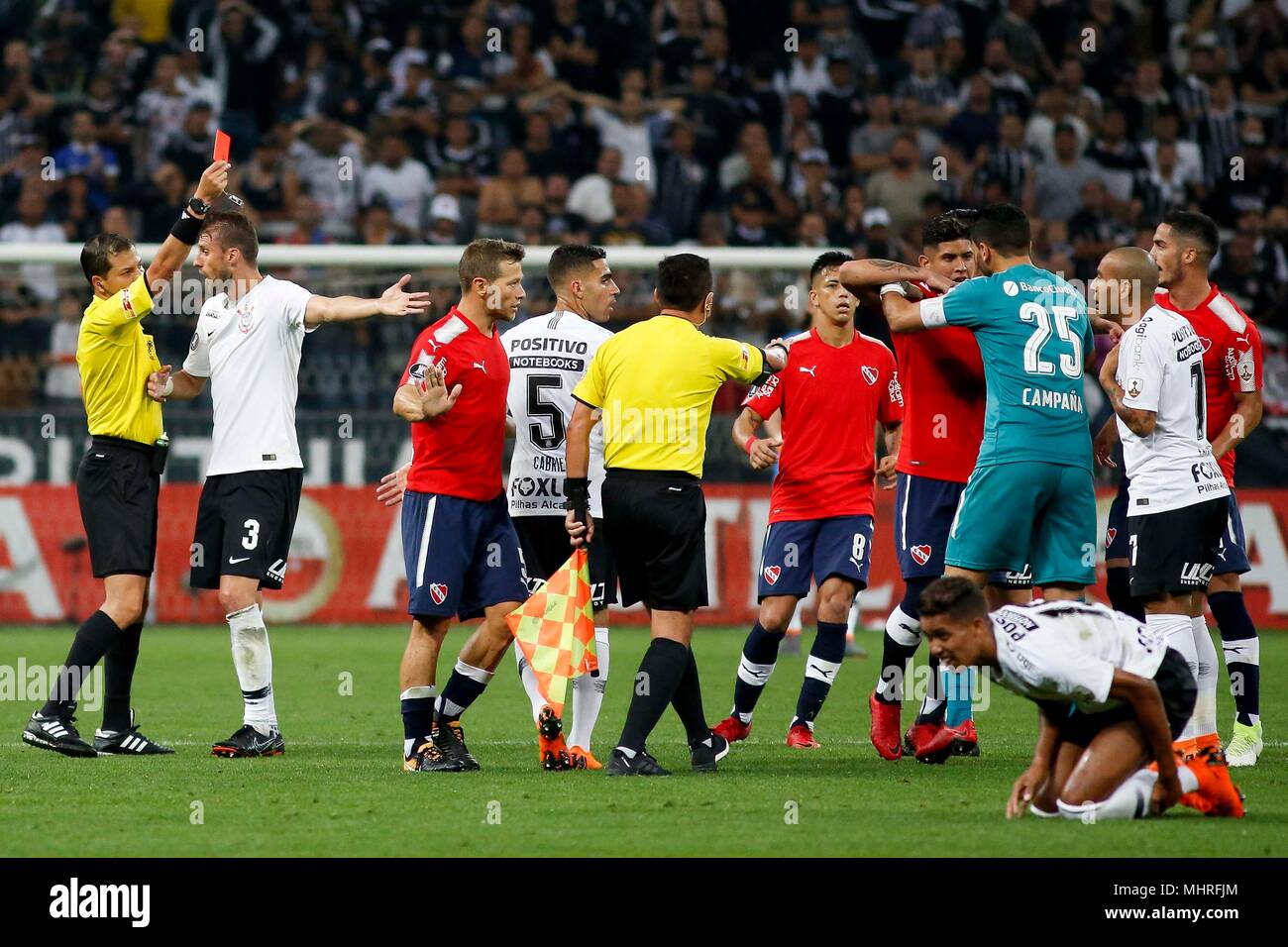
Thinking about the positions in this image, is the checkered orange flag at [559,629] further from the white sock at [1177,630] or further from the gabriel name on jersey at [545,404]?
the white sock at [1177,630]

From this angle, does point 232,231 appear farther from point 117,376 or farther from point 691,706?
point 691,706

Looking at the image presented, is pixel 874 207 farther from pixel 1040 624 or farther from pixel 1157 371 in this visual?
pixel 1040 624

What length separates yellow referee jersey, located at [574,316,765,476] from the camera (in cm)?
776

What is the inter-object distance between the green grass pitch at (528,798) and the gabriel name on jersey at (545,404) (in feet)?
4.30

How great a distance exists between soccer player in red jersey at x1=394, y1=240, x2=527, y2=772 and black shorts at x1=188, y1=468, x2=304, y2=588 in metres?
0.73

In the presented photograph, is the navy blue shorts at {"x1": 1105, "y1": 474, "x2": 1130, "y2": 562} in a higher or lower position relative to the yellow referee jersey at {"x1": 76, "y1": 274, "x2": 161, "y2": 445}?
lower

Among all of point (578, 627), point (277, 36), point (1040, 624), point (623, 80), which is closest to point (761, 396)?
point (578, 627)

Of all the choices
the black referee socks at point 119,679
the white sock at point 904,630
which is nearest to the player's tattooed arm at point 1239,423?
the white sock at point 904,630

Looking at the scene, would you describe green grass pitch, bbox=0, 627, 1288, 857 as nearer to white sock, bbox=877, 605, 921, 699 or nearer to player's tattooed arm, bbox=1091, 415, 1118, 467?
white sock, bbox=877, 605, 921, 699

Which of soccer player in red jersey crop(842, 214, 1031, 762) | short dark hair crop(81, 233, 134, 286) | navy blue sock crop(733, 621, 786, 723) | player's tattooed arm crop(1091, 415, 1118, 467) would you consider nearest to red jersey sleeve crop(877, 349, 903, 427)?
soccer player in red jersey crop(842, 214, 1031, 762)

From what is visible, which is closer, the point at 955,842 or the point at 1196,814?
the point at 955,842

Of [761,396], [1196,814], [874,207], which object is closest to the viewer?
[1196,814]
